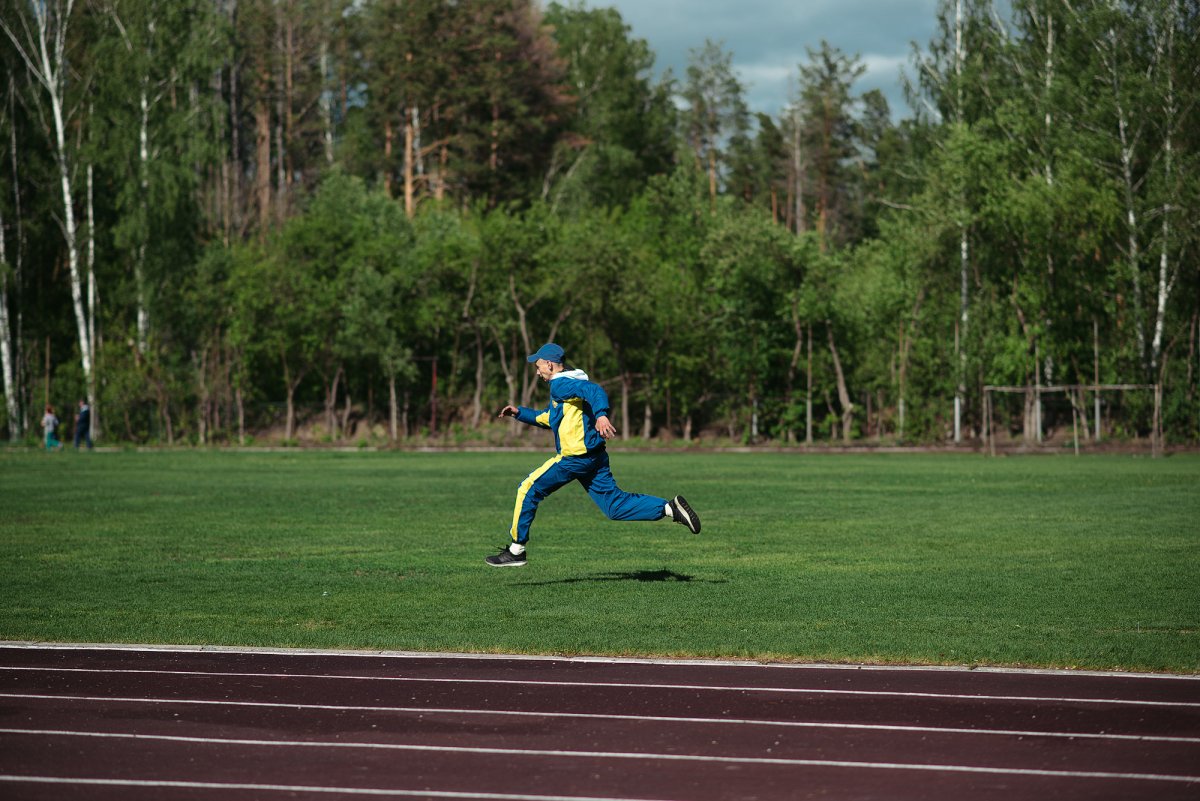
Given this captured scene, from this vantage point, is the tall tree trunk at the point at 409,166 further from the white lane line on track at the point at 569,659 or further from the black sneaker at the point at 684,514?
the white lane line on track at the point at 569,659

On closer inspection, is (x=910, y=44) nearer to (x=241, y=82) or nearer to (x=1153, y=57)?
(x=1153, y=57)

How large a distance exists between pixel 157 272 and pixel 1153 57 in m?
34.2

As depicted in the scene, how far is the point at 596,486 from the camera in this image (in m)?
13.0

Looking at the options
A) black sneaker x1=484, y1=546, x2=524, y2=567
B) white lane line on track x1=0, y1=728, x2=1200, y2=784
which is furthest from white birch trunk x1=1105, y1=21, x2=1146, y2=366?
white lane line on track x1=0, y1=728, x2=1200, y2=784

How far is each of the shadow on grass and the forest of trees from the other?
34.0 meters

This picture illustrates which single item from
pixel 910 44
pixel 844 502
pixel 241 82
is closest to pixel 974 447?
pixel 910 44

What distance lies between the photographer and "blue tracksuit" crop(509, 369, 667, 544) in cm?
1275

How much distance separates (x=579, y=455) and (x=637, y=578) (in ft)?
5.64

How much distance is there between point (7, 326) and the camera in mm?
55969

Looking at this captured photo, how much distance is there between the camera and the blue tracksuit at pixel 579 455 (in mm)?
12750

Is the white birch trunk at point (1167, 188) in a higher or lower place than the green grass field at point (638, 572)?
higher

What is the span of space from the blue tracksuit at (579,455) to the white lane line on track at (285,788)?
6296 mm

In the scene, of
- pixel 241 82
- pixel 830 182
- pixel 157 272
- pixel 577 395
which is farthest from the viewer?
pixel 830 182

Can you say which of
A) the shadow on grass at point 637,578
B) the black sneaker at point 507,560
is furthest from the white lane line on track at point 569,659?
the shadow on grass at point 637,578
